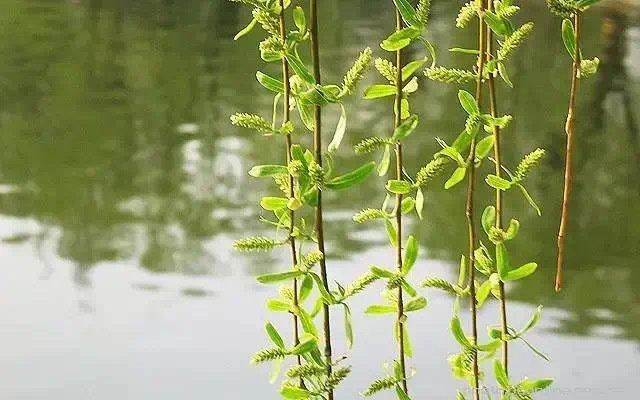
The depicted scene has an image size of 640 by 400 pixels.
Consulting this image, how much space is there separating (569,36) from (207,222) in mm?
1303

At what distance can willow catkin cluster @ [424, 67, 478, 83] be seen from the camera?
23 centimetres

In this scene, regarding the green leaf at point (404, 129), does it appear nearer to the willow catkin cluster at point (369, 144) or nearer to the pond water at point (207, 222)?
the willow catkin cluster at point (369, 144)

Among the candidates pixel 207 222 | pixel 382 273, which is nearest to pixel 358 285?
pixel 382 273

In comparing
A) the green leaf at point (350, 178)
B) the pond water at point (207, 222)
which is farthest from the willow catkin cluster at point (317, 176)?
the pond water at point (207, 222)

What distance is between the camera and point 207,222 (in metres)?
1.50

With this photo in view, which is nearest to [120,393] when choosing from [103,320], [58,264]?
[103,320]

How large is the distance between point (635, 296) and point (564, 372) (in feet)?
0.88

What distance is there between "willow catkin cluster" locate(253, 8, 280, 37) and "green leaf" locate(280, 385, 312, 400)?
10 cm

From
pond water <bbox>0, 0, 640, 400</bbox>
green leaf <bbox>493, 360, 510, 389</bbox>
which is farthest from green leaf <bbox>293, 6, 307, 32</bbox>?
pond water <bbox>0, 0, 640, 400</bbox>

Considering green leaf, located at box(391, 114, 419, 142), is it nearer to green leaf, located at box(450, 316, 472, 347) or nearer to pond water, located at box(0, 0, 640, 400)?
green leaf, located at box(450, 316, 472, 347)

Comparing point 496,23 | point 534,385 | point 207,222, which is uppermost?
point 496,23

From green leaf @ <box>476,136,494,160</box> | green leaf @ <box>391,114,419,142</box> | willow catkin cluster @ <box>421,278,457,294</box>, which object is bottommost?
willow catkin cluster @ <box>421,278,457,294</box>

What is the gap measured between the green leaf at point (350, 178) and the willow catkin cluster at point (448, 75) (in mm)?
29

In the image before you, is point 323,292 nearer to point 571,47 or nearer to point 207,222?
point 571,47
